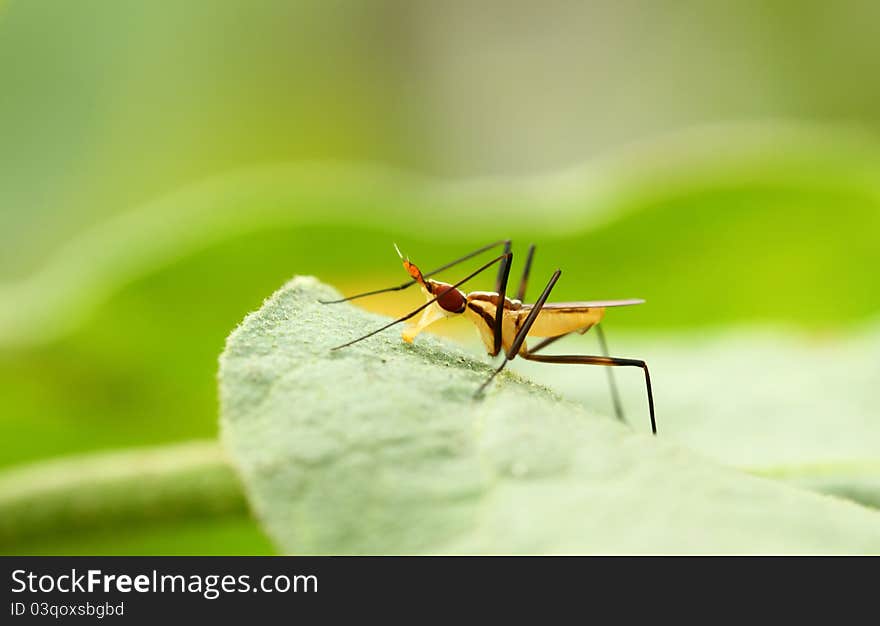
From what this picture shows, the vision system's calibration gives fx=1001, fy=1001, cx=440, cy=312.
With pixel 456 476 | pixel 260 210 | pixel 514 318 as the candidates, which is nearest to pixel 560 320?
pixel 514 318

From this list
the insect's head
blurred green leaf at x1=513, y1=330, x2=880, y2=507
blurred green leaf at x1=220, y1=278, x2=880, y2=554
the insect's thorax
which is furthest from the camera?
the insect's thorax

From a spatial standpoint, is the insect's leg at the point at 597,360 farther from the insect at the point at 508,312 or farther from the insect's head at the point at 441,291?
the insect's head at the point at 441,291

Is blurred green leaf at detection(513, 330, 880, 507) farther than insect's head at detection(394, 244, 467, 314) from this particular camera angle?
No

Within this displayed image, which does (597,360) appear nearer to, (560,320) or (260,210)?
(560,320)

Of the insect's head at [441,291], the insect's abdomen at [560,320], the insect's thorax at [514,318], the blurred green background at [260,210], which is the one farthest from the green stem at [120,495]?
the insect's abdomen at [560,320]

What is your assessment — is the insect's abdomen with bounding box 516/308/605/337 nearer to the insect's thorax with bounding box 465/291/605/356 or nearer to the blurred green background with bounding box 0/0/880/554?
the insect's thorax with bounding box 465/291/605/356

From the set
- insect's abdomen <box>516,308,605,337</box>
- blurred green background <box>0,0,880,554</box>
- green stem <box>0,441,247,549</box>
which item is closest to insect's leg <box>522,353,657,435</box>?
insect's abdomen <box>516,308,605,337</box>
